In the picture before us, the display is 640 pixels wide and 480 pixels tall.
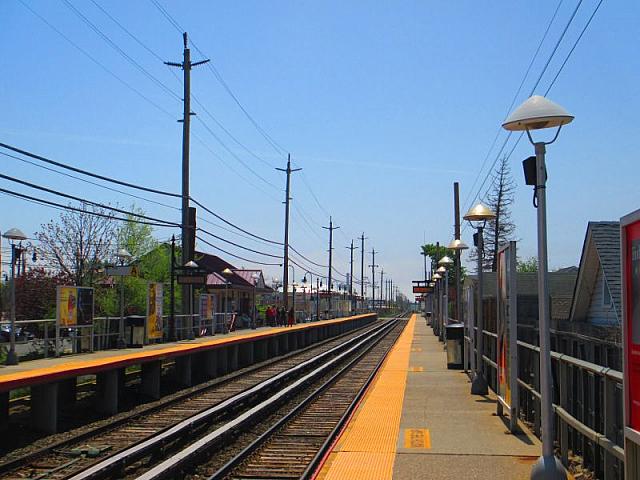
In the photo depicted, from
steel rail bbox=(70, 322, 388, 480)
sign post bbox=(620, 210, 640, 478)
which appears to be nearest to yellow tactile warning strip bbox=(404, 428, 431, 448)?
steel rail bbox=(70, 322, 388, 480)

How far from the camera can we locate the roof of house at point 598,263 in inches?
715

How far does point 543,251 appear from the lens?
7.10 metres

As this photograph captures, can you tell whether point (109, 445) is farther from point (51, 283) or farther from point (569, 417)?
point (51, 283)

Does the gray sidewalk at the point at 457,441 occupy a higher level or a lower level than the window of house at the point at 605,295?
lower

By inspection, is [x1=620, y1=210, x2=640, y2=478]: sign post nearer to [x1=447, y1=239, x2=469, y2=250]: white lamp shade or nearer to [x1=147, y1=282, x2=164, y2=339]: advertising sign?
[x1=447, y1=239, x2=469, y2=250]: white lamp shade

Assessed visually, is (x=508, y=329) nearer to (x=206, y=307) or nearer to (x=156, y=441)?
(x=156, y=441)

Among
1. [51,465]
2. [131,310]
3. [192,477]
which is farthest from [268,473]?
[131,310]

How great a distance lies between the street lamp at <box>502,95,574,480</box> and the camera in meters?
6.86

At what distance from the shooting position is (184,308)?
30562 millimetres

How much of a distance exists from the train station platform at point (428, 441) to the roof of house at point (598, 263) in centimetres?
483

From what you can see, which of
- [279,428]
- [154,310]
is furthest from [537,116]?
[154,310]

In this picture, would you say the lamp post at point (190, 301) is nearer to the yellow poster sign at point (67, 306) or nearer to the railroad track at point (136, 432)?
the railroad track at point (136, 432)

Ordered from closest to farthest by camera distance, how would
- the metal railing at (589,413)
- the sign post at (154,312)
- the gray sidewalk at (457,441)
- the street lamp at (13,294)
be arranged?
the metal railing at (589,413) → the gray sidewalk at (457,441) → the street lamp at (13,294) → the sign post at (154,312)

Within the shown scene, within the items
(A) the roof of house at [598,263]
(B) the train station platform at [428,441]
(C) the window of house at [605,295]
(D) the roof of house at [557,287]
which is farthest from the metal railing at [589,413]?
(D) the roof of house at [557,287]
